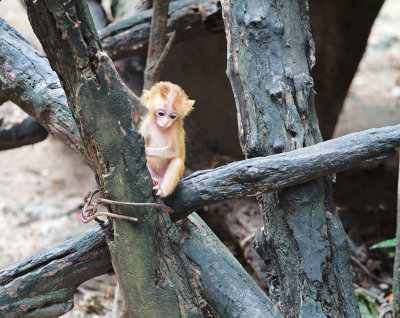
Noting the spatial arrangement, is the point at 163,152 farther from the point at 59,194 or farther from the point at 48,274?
the point at 59,194

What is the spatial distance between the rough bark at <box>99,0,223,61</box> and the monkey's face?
1.98 meters

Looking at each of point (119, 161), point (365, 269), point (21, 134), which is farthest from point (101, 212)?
point (365, 269)

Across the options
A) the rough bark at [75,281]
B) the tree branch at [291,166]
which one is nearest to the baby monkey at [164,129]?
the tree branch at [291,166]

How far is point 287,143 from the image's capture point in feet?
9.07

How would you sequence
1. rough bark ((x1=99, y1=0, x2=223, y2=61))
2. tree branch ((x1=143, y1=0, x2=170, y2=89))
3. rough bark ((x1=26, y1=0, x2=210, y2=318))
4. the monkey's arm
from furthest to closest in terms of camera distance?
rough bark ((x1=99, y1=0, x2=223, y2=61)) < tree branch ((x1=143, y1=0, x2=170, y2=89)) < the monkey's arm < rough bark ((x1=26, y1=0, x2=210, y2=318))

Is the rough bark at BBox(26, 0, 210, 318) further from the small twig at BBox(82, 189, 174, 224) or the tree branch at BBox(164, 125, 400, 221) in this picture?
the tree branch at BBox(164, 125, 400, 221)

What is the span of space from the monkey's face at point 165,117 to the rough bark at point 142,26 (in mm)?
1983

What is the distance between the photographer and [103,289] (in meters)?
5.41

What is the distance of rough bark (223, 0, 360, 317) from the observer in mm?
2711

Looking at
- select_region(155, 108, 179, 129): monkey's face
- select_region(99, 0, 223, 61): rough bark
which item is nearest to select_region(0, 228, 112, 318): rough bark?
select_region(155, 108, 179, 129): monkey's face

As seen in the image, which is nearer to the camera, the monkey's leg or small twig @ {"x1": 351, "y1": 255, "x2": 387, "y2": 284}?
the monkey's leg

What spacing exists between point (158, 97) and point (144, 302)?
46.7 inches

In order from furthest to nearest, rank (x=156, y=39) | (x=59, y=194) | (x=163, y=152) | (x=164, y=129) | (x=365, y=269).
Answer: (x=59, y=194) < (x=365, y=269) < (x=156, y=39) < (x=164, y=129) < (x=163, y=152)

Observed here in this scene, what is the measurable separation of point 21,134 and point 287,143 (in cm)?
291
